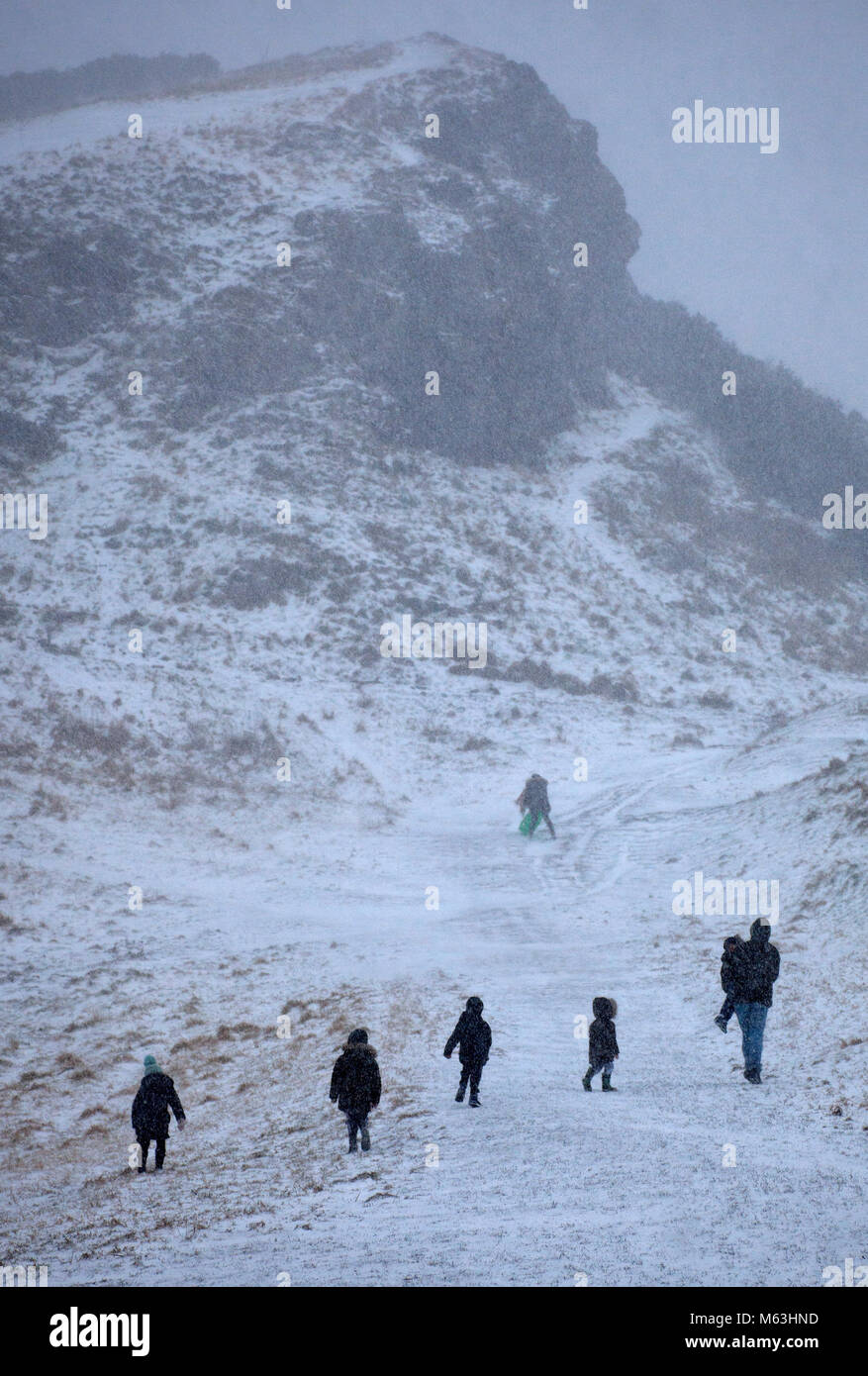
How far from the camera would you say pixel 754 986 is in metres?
9.37

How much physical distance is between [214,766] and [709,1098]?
1996 centimetres

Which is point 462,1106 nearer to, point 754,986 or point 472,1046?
point 472,1046

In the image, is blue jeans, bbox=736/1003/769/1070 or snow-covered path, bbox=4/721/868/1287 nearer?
snow-covered path, bbox=4/721/868/1287

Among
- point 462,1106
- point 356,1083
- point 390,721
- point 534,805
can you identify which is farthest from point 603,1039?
point 390,721

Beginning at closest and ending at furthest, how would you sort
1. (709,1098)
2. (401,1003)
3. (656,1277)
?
(656,1277), (709,1098), (401,1003)

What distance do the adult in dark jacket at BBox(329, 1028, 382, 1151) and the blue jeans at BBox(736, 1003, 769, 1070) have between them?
3978 millimetres

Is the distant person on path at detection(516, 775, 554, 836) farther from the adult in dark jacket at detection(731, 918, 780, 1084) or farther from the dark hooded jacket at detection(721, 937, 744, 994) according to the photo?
the adult in dark jacket at detection(731, 918, 780, 1084)

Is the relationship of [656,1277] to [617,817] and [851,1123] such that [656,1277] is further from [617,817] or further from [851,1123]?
[617,817]

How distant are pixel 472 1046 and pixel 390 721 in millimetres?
23236

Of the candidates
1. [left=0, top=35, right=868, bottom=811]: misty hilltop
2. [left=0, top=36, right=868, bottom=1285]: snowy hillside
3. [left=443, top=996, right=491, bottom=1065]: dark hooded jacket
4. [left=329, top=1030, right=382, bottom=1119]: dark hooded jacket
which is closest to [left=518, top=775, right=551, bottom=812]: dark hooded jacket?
[left=0, top=36, right=868, bottom=1285]: snowy hillside

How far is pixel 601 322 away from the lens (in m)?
64.1

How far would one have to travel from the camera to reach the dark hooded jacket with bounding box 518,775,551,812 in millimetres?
23531
